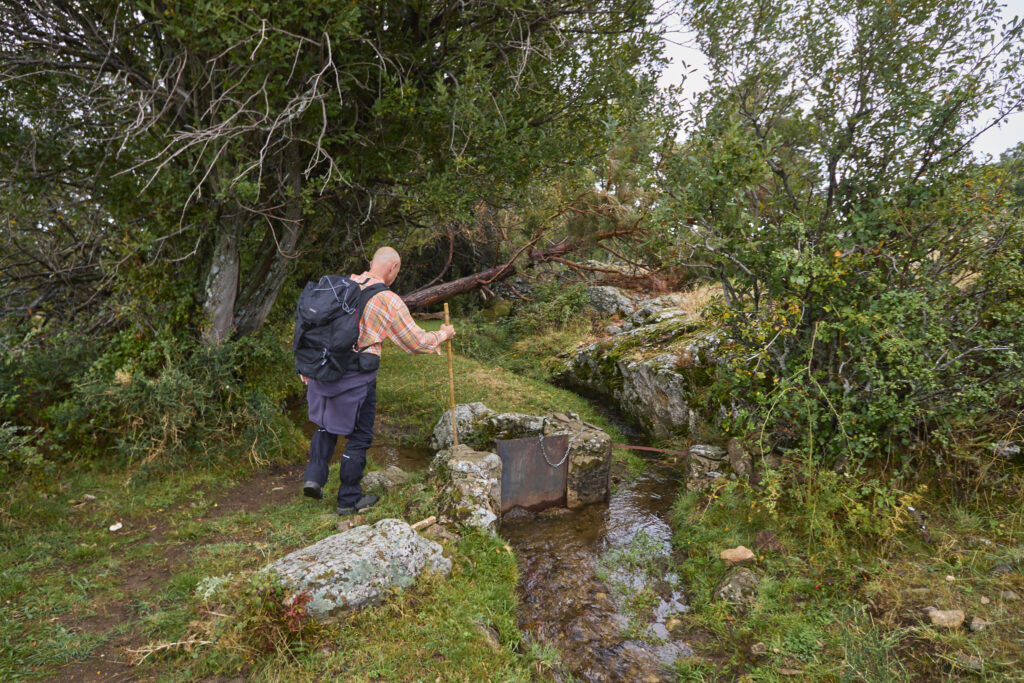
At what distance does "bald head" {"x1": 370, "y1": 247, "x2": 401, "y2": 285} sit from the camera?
19.0ft

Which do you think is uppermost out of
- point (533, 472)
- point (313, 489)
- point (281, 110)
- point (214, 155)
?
point (281, 110)

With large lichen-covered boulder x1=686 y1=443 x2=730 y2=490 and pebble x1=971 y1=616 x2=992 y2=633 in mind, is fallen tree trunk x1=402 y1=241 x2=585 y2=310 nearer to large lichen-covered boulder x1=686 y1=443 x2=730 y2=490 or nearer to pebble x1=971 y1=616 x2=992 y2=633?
large lichen-covered boulder x1=686 y1=443 x2=730 y2=490

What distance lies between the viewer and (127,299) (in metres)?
7.06

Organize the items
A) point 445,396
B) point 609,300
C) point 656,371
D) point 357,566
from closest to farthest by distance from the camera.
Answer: point 357,566, point 656,371, point 445,396, point 609,300

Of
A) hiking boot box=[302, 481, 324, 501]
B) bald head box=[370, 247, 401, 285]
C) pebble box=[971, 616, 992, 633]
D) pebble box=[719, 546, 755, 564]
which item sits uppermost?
bald head box=[370, 247, 401, 285]

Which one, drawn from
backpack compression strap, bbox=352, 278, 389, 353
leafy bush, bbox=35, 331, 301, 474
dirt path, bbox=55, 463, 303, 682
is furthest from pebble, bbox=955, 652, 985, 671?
leafy bush, bbox=35, 331, 301, 474

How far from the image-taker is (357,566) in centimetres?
381

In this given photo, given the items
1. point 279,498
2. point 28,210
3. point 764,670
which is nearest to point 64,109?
point 28,210

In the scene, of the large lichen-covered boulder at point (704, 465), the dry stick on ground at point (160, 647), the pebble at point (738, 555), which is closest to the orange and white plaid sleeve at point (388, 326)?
the dry stick on ground at point (160, 647)

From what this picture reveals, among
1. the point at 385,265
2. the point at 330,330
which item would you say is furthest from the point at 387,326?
the point at 385,265

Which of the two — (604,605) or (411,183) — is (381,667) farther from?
(411,183)

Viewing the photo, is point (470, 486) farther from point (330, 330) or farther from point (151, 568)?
point (151, 568)

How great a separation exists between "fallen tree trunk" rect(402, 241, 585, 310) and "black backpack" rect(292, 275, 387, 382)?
4596mm

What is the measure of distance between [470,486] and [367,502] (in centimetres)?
121
